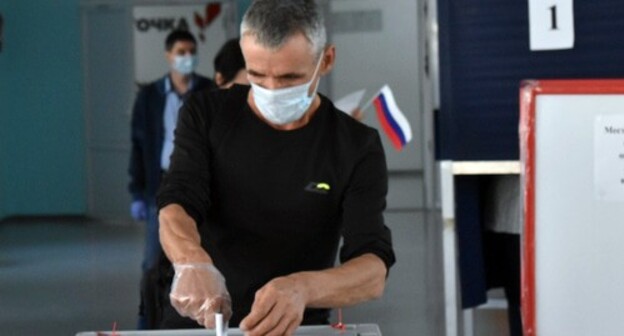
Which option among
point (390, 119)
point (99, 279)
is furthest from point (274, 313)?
point (99, 279)

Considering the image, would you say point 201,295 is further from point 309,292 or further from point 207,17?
point 207,17

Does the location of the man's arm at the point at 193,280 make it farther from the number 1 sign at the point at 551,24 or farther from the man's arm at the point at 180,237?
the number 1 sign at the point at 551,24

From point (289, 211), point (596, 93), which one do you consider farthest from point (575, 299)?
point (289, 211)

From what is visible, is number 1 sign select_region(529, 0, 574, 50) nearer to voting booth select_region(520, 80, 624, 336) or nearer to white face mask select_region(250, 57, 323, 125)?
white face mask select_region(250, 57, 323, 125)

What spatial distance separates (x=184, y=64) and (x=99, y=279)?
231 cm

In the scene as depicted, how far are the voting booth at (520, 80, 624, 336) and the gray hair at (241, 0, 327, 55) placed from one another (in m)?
0.46

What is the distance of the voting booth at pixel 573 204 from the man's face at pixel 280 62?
0.46 m

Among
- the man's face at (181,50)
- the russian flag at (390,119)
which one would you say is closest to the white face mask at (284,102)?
the russian flag at (390,119)

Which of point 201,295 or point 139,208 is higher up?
point 201,295

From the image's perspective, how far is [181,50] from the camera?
7.25 metres

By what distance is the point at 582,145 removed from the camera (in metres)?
2.30

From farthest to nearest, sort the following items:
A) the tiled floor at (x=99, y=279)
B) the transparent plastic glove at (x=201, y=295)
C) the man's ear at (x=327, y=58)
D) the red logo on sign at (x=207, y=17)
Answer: the red logo on sign at (x=207, y=17) → the tiled floor at (x=99, y=279) → the man's ear at (x=327, y=58) → the transparent plastic glove at (x=201, y=295)

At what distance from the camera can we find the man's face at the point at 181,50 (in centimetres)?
723

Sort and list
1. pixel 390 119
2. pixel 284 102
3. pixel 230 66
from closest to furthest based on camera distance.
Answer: pixel 284 102 < pixel 390 119 < pixel 230 66
